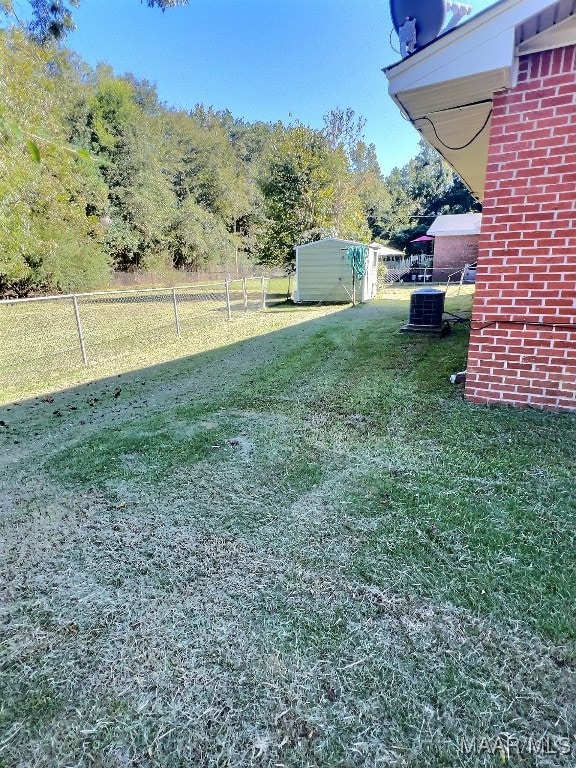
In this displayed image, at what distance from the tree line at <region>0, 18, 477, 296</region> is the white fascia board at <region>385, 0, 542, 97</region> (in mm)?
9398

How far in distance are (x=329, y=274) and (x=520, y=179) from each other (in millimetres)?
11092

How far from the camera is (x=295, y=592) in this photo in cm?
168

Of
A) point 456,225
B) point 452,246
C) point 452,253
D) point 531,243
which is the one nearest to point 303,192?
point 456,225

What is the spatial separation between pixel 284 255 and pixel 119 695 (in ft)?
64.5

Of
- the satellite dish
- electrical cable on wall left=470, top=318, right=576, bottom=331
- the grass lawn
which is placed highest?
the satellite dish

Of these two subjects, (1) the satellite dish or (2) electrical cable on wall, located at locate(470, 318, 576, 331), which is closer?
(2) electrical cable on wall, located at locate(470, 318, 576, 331)

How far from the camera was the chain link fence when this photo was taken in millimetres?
6379

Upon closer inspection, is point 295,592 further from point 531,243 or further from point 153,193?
point 153,193

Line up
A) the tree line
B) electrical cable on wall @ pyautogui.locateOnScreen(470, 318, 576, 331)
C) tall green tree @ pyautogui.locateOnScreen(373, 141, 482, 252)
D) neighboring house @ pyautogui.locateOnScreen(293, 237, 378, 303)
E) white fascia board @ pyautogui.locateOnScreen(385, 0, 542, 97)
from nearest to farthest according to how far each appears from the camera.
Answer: white fascia board @ pyautogui.locateOnScreen(385, 0, 542, 97) → electrical cable on wall @ pyautogui.locateOnScreen(470, 318, 576, 331) → neighboring house @ pyautogui.locateOnScreen(293, 237, 378, 303) → the tree line → tall green tree @ pyautogui.locateOnScreen(373, 141, 482, 252)

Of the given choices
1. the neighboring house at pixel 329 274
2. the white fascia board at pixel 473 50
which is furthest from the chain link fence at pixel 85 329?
the white fascia board at pixel 473 50

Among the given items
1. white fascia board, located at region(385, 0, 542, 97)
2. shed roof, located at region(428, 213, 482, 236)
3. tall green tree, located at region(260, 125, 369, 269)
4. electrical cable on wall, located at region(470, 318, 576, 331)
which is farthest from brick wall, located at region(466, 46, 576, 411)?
shed roof, located at region(428, 213, 482, 236)

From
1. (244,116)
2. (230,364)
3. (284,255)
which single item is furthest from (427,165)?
(230,364)

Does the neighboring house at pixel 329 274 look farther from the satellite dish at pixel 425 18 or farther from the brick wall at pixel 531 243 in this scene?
the brick wall at pixel 531 243

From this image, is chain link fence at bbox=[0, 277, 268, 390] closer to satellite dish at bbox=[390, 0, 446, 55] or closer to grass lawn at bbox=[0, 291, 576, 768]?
grass lawn at bbox=[0, 291, 576, 768]
